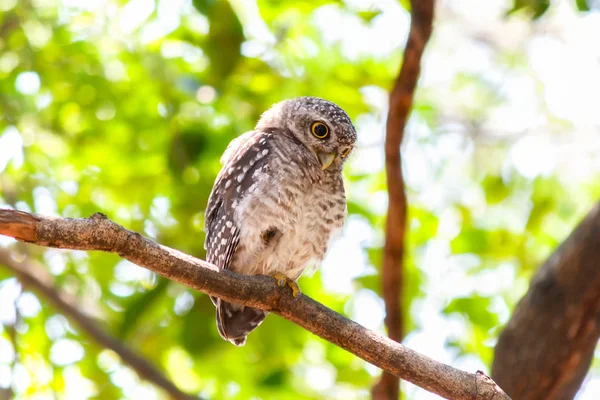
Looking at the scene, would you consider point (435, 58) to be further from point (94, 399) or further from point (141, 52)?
point (94, 399)

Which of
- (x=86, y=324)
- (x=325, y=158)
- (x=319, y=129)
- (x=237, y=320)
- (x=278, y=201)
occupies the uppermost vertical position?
(x=319, y=129)

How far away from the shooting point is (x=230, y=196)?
13.1 ft

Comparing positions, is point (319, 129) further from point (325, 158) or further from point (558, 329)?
point (558, 329)

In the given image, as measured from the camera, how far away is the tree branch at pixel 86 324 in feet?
15.0

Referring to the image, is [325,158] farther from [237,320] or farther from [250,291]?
[250,291]

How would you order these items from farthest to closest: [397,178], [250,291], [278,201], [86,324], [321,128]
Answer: [86,324], [321,128], [397,178], [278,201], [250,291]

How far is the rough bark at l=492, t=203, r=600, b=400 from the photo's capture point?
4277mm

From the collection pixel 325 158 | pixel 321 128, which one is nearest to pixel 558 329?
pixel 325 158

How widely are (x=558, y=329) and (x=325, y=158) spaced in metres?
1.68

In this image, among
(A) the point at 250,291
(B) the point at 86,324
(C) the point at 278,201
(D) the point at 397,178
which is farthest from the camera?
(B) the point at 86,324

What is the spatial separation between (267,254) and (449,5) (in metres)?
7.67

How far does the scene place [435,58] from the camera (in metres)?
9.73

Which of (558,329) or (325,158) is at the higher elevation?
A: (325,158)

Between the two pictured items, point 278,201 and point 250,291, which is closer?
point 250,291
